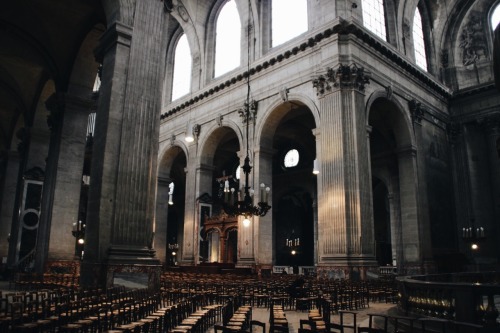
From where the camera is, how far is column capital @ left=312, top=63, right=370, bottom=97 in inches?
700

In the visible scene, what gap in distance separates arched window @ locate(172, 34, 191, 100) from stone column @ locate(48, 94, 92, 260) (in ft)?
41.4

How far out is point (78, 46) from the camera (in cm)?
1573

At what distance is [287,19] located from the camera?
21.8 m

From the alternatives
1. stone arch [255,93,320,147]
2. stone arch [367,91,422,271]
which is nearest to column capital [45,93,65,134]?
stone arch [255,93,320,147]

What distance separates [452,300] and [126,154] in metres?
7.82

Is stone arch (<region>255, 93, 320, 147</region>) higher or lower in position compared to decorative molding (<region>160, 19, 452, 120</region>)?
lower

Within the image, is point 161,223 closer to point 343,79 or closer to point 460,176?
point 343,79

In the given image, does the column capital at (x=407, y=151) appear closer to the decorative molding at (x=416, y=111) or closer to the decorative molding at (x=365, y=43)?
the decorative molding at (x=416, y=111)

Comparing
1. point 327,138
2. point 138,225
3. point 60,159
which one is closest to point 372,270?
point 327,138

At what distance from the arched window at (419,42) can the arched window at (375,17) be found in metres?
3.40

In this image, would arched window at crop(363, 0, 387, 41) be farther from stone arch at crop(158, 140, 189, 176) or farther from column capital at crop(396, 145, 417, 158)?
stone arch at crop(158, 140, 189, 176)

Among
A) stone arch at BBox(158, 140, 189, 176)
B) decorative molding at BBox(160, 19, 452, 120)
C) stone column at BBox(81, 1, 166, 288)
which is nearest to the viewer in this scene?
stone column at BBox(81, 1, 166, 288)

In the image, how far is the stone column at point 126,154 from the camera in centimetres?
982

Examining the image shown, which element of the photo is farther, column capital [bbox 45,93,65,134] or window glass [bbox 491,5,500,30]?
window glass [bbox 491,5,500,30]
